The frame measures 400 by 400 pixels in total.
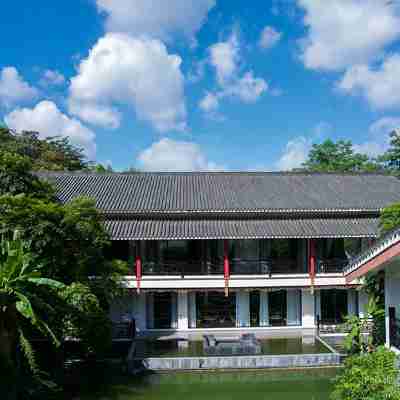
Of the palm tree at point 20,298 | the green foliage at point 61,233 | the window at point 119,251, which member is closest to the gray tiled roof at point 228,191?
the window at point 119,251

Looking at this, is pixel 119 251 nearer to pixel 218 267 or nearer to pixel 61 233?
pixel 218 267

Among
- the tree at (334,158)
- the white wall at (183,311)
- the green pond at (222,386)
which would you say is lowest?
the green pond at (222,386)

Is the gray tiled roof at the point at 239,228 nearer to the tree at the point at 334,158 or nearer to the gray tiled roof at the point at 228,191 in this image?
the gray tiled roof at the point at 228,191

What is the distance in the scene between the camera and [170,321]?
61.8 feet

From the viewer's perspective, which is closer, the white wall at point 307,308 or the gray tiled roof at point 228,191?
the gray tiled roof at point 228,191

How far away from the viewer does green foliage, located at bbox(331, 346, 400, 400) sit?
861 cm

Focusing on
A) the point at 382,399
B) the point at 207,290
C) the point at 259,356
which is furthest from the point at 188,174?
the point at 382,399

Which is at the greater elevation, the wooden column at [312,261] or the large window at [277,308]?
the wooden column at [312,261]

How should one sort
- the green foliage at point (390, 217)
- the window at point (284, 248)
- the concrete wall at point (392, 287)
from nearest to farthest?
the concrete wall at point (392, 287) → the green foliage at point (390, 217) → the window at point (284, 248)

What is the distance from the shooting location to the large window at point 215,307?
18938 millimetres

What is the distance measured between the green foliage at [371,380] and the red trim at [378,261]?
1.89 meters

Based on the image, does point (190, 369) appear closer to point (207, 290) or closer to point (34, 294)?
point (207, 290)

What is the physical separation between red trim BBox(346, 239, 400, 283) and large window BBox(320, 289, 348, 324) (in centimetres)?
788

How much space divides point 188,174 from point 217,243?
16.4 ft
